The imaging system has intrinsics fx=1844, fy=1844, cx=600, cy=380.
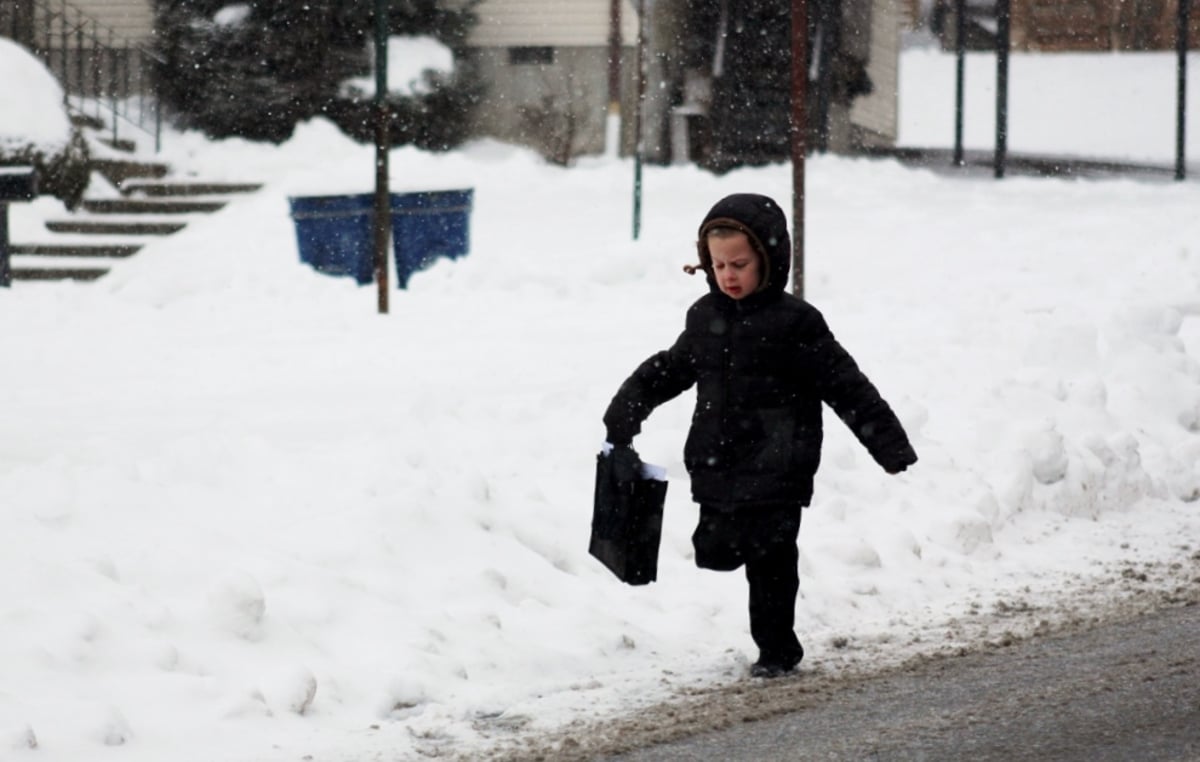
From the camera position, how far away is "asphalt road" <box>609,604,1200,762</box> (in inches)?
174

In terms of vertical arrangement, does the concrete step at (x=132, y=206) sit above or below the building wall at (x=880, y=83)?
below

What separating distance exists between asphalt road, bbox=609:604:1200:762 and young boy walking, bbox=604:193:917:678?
373 millimetres

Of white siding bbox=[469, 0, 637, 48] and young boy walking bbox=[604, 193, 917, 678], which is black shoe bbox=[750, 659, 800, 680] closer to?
young boy walking bbox=[604, 193, 917, 678]

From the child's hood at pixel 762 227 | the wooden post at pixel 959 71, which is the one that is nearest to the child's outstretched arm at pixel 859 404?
the child's hood at pixel 762 227

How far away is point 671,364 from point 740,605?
3.84 feet

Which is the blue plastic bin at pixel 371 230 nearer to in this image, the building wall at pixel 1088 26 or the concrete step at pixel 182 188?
the concrete step at pixel 182 188

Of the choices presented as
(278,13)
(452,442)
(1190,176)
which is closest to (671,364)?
(452,442)

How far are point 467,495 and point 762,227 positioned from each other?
196 cm

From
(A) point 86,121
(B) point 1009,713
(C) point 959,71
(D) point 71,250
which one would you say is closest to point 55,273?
(D) point 71,250

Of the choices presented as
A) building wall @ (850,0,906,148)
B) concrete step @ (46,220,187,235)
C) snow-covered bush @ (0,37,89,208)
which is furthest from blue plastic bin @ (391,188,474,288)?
building wall @ (850,0,906,148)

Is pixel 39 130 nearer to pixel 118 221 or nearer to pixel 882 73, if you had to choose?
pixel 118 221

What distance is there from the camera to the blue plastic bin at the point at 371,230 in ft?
49.2

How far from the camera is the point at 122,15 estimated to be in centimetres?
2420

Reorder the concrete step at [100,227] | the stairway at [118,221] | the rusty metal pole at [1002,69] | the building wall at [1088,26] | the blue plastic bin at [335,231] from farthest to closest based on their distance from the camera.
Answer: the building wall at [1088,26] < the rusty metal pole at [1002,69] < the concrete step at [100,227] < the stairway at [118,221] < the blue plastic bin at [335,231]
